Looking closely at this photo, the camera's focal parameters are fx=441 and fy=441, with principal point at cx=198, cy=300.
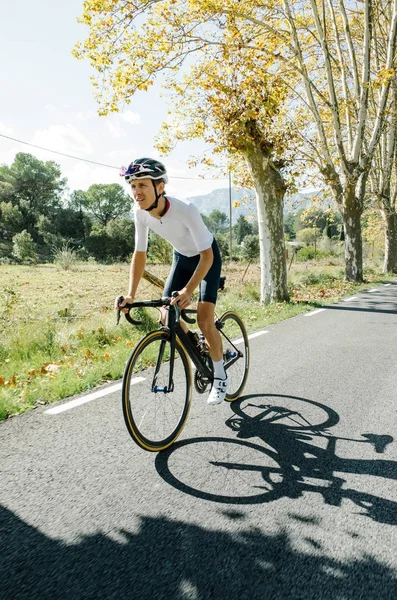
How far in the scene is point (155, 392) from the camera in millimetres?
3525

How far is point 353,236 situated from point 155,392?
54.5 ft

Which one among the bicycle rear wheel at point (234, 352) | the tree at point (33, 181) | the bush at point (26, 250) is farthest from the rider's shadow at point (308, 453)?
the tree at point (33, 181)

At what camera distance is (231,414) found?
13.7 feet

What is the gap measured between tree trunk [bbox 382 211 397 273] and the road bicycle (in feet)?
78.5

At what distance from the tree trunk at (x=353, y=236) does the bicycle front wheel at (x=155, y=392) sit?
1603 centimetres

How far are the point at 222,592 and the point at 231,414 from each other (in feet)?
7.12

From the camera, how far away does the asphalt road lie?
2109mm

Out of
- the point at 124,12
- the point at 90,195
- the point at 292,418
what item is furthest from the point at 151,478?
the point at 90,195

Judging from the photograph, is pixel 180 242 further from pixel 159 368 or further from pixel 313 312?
pixel 313 312

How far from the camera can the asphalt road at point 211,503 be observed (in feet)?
6.92

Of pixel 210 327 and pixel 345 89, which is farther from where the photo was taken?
pixel 345 89

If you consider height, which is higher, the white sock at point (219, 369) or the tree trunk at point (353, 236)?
the tree trunk at point (353, 236)

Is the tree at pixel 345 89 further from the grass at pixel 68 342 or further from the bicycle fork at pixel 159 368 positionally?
the bicycle fork at pixel 159 368

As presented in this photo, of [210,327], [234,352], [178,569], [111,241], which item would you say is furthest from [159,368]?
[111,241]
